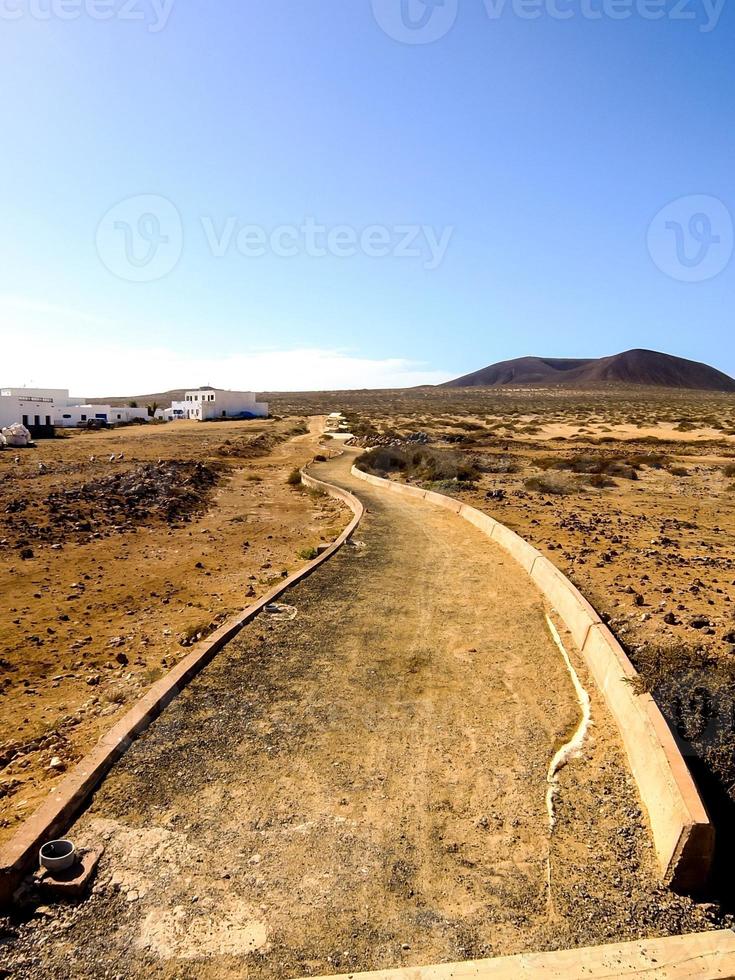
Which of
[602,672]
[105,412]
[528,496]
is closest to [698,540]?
[528,496]

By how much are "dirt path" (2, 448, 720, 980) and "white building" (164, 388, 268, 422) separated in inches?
2616

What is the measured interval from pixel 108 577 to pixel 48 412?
172ft

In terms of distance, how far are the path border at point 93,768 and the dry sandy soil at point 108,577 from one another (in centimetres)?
37

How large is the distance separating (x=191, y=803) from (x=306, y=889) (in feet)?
4.00

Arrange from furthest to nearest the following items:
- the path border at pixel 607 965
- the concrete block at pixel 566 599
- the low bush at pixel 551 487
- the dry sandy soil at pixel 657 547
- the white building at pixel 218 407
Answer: the white building at pixel 218 407 → the low bush at pixel 551 487 → the concrete block at pixel 566 599 → the dry sandy soil at pixel 657 547 → the path border at pixel 607 965

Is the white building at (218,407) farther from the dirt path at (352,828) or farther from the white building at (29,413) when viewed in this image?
the dirt path at (352,828)

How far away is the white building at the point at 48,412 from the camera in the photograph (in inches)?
2032

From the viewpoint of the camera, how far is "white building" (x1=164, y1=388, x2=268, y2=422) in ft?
234

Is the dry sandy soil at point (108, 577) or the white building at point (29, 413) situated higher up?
the white building at point (29, 413)

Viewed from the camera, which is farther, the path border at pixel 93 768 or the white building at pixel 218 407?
the white building at pixel 218 407

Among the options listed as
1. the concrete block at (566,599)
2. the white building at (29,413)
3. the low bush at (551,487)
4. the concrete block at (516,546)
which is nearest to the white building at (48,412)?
the white building at (29,413)

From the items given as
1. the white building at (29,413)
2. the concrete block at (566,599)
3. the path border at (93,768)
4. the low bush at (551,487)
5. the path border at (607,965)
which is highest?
the white building at (29,413)

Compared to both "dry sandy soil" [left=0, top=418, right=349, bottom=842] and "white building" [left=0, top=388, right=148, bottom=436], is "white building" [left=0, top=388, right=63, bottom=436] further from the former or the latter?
"dry sandy soil" [left=0, top=418, right=349, bottom=842]

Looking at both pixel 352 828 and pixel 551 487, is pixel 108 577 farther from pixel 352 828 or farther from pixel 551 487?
pixel 551 487
